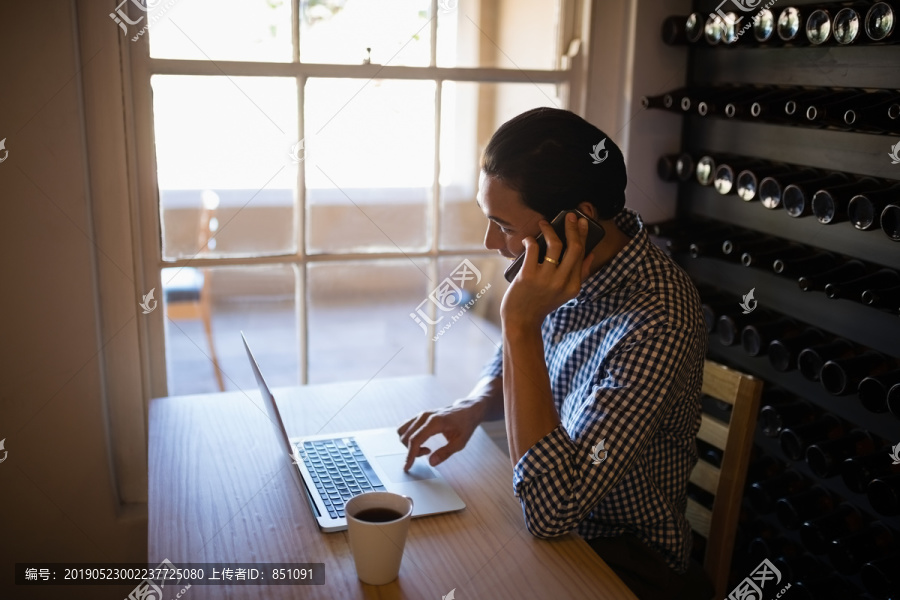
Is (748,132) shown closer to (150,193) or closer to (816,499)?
(816,499)

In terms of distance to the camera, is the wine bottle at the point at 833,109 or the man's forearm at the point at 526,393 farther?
the wine bottle at the point at 833,109

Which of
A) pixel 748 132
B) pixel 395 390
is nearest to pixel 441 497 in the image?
pixel 395 390

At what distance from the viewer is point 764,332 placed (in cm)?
167

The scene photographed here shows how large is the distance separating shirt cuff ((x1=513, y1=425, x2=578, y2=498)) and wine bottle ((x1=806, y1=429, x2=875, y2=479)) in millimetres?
617

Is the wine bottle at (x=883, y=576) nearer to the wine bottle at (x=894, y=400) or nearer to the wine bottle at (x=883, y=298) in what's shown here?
the wine bottle at (x=894, y=400)

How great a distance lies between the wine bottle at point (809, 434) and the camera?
1554 mm

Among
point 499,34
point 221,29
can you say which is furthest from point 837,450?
point 221,29

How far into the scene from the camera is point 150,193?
1.78m

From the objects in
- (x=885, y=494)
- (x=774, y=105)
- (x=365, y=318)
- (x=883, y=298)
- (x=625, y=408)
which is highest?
(x=774, y=105)

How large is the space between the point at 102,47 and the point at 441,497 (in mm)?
1158

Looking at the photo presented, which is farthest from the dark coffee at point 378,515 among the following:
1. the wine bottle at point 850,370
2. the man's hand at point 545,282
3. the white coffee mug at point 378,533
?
the wine bottle at point 850,370

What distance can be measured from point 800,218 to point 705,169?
291mm

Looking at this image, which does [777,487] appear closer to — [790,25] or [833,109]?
[833,109]

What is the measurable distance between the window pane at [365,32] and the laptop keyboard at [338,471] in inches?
36.6
